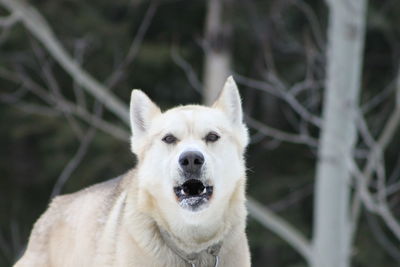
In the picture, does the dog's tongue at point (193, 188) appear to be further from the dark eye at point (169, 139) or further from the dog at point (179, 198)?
the dark eye at point (169, 139)

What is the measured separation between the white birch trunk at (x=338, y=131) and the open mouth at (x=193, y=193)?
5.29m

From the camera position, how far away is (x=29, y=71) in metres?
18.8

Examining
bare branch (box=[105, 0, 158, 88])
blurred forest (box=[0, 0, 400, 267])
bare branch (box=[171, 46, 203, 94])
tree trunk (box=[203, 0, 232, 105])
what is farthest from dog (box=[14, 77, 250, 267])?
blurred forest (box=[0, 0, 400, 267])

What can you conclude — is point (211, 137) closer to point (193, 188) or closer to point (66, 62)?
point (193, 188)

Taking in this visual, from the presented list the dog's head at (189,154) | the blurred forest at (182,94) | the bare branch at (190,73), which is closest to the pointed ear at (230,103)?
the dog's head at (189,154)

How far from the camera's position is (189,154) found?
5.32 meters

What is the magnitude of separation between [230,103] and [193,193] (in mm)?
830

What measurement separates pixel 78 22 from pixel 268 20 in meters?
3.85

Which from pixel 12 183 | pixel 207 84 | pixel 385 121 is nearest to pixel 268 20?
pixel 207 84

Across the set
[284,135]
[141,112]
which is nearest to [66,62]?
[284,135]

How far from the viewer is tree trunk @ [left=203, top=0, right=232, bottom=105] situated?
16438mm

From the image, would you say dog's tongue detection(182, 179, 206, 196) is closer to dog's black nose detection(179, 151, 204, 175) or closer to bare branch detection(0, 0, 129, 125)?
dog's black nose detection(179, 151, 204, 175)

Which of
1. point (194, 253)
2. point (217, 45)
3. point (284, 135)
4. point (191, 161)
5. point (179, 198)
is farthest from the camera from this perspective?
point (217, 45)

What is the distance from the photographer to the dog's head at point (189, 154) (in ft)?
17.6
